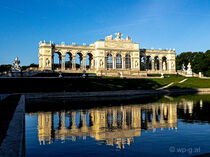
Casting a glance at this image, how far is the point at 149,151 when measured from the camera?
10.2 meters

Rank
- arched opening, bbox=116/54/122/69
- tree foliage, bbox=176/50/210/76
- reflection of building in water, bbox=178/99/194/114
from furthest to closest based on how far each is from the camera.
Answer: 1. tree foliage, bbox=176/50/210/76
2. arched opening, bbox=116/54/122/69
3. reflection of building in water, bbox=178/99/194/114

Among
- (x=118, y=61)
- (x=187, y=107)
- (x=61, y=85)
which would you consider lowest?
(x=187, y=107)

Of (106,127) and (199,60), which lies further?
(199,60)

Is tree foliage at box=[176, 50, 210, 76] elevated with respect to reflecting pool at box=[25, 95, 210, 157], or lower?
elevated

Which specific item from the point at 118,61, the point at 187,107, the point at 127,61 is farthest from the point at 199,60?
the point at 187,107

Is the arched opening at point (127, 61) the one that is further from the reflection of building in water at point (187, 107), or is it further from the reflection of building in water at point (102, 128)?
the reflection of building in water at point (102, 128)

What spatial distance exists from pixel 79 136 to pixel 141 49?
3304 inches

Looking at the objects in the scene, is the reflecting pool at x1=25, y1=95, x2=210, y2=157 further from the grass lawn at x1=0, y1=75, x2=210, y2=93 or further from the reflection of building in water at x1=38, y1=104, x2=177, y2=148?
the grass lawn at x1=0, y1=75, x2=210, y2=93

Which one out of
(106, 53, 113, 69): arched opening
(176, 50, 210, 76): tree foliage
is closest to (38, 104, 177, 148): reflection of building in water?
(106, 53, 113, 69): arched opening

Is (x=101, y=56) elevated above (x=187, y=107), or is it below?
above

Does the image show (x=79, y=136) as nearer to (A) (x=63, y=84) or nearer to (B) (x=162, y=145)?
(B) (x=162, y=145)

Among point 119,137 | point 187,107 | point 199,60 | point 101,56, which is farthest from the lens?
point 199,60

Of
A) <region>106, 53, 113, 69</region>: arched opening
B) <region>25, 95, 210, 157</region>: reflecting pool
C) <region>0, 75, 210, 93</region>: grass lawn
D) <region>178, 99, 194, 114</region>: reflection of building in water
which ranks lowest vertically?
<region>25, 95, 210, 157</region>: reflecting pool

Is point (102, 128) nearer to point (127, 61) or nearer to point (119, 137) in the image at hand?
point (119, 137)
